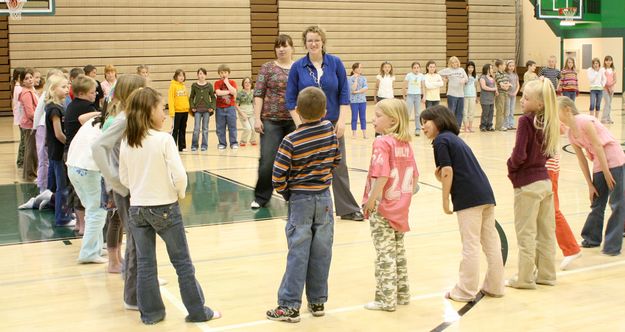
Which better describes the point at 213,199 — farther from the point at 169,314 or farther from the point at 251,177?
the point at 169,314

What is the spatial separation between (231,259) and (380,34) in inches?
811

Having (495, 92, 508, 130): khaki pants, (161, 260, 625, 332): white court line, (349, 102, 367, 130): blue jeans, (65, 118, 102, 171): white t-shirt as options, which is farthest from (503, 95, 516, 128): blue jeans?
(65, 118, 102, 171): white t-shirt

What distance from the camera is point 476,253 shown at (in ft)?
16.6

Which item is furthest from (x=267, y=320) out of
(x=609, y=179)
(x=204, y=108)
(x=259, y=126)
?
(x=204, y=108)

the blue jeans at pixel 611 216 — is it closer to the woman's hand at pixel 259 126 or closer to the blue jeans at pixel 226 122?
the woman's hand at pixel 259 126

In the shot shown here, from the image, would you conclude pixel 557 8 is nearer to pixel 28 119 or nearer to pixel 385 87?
pixel 385 87

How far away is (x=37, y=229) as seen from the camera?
7871 mm

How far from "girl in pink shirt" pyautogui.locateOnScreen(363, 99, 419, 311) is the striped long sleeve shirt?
1.08 feet

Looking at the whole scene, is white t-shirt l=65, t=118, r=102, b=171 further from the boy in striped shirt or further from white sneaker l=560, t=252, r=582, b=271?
white sneaker l=560, t=252, r=582, b=271

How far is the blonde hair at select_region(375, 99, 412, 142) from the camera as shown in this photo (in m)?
4.97

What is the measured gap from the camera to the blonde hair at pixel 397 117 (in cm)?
497

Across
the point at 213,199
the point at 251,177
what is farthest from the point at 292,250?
the point at 251,177

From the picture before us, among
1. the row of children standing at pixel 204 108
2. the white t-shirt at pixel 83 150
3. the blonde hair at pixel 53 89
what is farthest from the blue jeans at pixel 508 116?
the white t-shirt at pixel 83 150

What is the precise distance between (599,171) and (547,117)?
1517 millimetres
